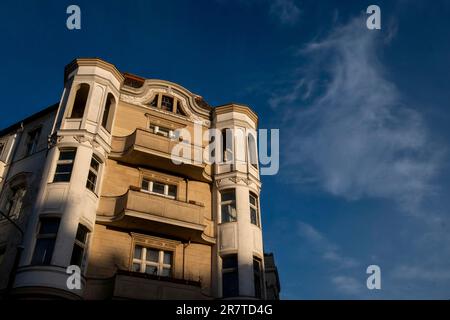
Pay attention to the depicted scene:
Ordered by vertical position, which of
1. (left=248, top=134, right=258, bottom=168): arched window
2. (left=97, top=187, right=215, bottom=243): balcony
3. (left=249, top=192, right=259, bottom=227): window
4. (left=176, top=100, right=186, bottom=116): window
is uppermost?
(left=176, top=100, right=186, bottom=116): window

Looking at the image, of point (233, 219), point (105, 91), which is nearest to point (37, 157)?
point (105, 91)

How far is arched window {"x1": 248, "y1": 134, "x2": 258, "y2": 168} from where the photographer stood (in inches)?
844

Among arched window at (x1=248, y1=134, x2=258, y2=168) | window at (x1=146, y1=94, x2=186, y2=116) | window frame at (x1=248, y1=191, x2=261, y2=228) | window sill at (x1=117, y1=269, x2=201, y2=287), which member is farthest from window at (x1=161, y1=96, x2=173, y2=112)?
window sill at (x1=117, y1=269, x2=201, y2=287)

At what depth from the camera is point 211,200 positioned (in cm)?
2005

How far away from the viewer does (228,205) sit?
19.6m

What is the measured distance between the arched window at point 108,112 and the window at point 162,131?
2242mm

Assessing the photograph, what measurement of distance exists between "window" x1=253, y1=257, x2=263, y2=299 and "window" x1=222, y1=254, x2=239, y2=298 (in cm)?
92

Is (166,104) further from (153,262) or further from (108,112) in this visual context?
(153,262)

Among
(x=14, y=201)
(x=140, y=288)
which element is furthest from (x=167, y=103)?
(x=140, y=288)

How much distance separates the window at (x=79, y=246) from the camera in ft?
50.7

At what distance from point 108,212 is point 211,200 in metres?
5.15

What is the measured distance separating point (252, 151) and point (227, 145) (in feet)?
4.73

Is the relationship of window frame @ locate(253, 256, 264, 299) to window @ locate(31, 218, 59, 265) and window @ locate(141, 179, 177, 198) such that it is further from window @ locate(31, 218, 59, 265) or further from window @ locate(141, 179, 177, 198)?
window @ locate(31, 218, 59, 265)
